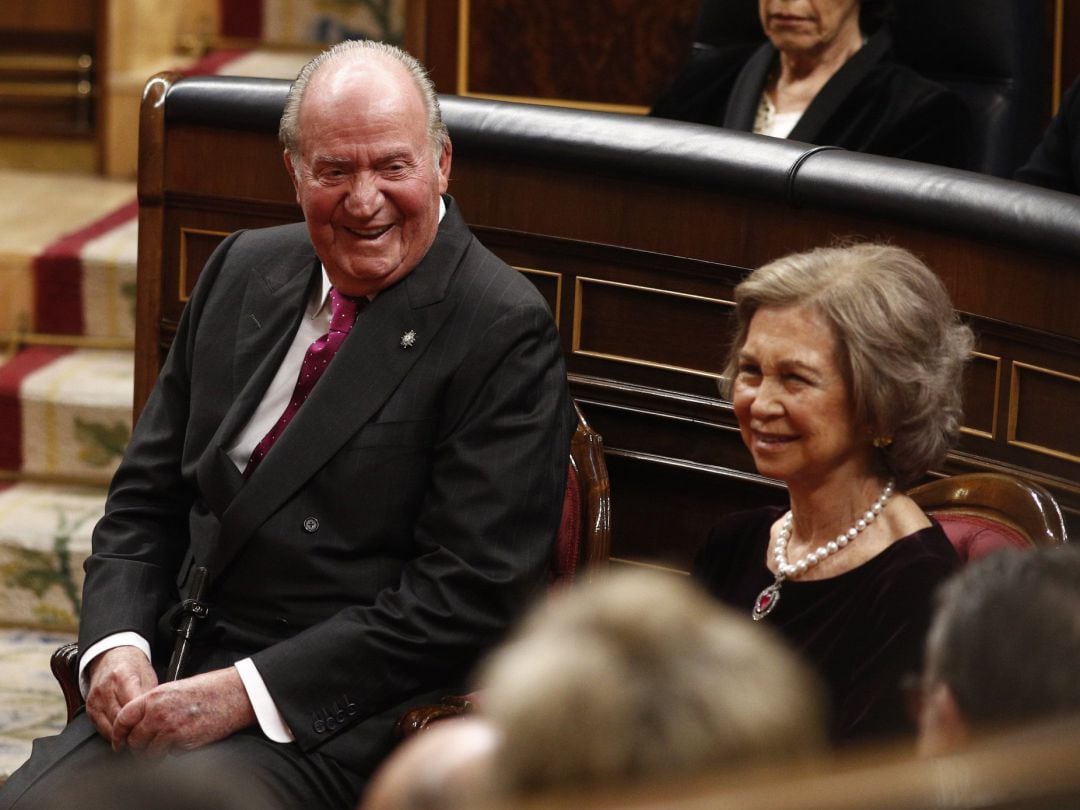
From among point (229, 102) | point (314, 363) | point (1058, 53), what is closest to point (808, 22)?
point (1058, 53)

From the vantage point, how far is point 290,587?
2.15 m

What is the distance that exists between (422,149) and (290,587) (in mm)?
611

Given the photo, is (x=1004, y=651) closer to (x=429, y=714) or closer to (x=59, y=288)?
(x=429, y=714)

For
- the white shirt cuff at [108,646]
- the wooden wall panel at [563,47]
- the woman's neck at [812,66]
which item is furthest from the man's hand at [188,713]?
the wooden wall panel at [563,47]

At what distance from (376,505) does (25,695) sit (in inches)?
50.6

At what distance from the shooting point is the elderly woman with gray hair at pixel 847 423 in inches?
69.9

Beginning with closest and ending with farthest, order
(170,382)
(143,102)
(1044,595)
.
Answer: (1044,595) → (170,382) → (143,102)

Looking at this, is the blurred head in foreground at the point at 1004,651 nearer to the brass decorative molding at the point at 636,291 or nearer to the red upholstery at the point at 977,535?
the red upholstery at the point at 977,535

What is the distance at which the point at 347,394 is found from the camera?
216 cm

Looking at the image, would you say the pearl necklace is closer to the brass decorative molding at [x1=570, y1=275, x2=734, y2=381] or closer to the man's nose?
the brass decorative molding at [x1=570, y1=275, x2=734, y2=381]

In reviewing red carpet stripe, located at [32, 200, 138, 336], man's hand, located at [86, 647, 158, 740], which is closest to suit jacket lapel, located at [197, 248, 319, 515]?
man's hand, located at [86, 647, 158, 740]

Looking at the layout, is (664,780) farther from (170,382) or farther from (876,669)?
(170,382)

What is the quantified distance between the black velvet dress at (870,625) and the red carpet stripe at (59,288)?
2.41 meters

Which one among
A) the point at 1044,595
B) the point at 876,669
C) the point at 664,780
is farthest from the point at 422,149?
the point at 664,780
